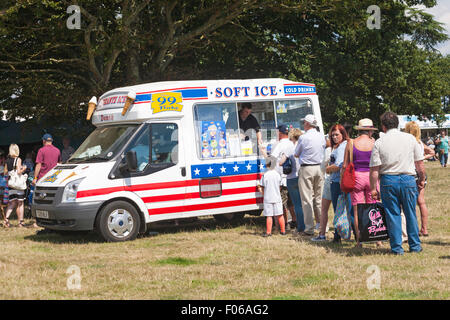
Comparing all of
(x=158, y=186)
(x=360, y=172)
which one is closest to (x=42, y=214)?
(x=158, y=186)

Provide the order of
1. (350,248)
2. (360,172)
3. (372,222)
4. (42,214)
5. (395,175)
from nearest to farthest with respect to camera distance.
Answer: (395,175) → (372,222) → (360,172) → (350,248) → (42,214)

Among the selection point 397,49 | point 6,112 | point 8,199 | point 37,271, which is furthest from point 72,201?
point 397,49

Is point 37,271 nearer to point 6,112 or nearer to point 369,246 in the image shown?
point 369,246

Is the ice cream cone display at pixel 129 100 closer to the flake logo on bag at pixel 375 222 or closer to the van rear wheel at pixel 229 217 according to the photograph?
the van rear wheel at pixel 229 217

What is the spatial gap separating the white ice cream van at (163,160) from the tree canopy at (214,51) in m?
5.44

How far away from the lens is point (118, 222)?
10547 millimetres

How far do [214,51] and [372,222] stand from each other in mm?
12808

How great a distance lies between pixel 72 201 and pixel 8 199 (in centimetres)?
345

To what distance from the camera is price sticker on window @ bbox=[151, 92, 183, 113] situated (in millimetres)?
11047

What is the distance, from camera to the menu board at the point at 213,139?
449 inches

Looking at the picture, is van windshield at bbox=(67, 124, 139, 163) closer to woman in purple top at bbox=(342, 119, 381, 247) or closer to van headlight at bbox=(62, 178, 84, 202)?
van headlight at bbox=(62, 178, 84, 202)

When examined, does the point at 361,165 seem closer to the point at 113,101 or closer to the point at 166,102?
the point at 166,102

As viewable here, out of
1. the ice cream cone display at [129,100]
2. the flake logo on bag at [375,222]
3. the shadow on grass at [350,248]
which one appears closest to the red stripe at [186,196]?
the ice cream cone display at [129,100]

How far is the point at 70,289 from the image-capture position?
6852mm
